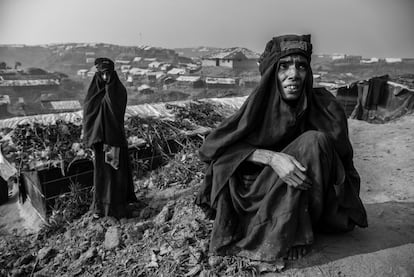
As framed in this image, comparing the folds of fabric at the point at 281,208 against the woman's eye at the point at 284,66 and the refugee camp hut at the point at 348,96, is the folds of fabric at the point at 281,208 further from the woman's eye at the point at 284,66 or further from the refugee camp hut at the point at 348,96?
the refugee camp hut at the point at 348,96

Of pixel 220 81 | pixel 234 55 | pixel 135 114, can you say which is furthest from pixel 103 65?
pixel 234 55

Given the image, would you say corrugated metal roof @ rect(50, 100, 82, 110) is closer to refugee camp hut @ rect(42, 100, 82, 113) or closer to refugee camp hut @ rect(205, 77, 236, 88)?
refugee camp hut @ rect(42, 100, 82, 113)

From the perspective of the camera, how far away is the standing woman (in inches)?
175

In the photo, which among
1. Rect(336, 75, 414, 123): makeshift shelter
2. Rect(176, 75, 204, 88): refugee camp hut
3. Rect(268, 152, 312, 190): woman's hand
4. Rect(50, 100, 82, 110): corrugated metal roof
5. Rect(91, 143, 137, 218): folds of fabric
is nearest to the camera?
Rect(268, 152, 312, 190): woman's hand

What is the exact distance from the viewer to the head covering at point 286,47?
7.05 ft

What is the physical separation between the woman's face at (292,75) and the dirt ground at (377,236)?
115 cm

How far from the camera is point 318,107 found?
2.31 m

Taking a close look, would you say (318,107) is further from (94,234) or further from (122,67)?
(122,67)

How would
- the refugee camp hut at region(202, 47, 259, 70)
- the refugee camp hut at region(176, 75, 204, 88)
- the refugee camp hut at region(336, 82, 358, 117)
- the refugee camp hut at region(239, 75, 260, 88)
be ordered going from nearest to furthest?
the refugee camp hut at region(336, 82, 358, 117) → the refugee camp hut at region(239, 75, 260, 88) → the refugee camp hut at region(176, 75, 204, 88) → the refugee camp hut at region(202, 47, 259, 70)

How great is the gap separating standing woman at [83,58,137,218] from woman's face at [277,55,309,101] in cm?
292

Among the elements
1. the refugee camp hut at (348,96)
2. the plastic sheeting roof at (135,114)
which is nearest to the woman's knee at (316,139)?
the plastic sheeting roof at (135,114)

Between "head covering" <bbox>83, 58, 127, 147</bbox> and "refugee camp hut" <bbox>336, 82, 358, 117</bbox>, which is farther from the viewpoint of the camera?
"refugee camp hut" <bbox>336, 82, 358, 117</bbox>

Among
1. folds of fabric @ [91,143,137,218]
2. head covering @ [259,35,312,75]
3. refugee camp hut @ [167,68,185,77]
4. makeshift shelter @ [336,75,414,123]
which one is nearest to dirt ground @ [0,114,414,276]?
head covering @ [259,35,312,75]

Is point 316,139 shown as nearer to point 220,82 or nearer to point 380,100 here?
point 380,100
